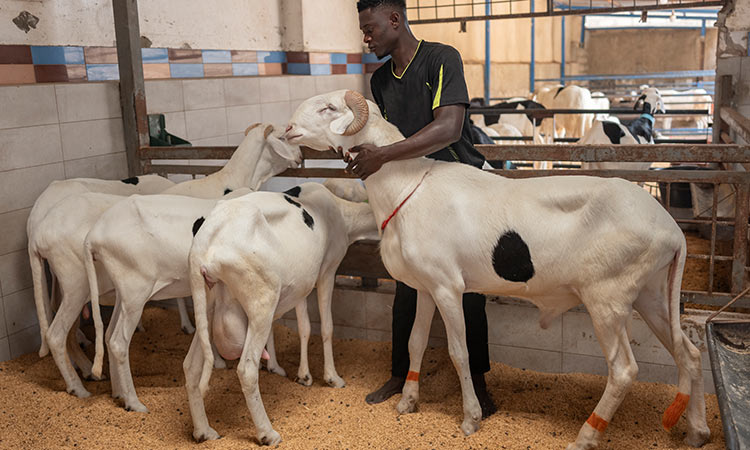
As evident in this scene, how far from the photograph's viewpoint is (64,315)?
3848mm

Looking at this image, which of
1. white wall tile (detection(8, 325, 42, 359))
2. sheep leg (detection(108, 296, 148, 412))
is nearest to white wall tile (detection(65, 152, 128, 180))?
white wall tile (detection(8, 325, 42, 359))

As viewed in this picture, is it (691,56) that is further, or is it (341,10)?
(691,56)

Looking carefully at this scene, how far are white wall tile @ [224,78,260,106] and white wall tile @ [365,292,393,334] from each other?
3520 millimetres

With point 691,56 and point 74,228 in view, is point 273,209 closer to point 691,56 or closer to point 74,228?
point 74,228

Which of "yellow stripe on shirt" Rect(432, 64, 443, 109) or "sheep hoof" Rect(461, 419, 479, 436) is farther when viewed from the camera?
"sheep hoof" Rect(461, 419, 479, 436)

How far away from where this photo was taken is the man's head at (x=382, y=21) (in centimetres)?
321

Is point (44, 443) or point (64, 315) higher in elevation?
point (64, 315)

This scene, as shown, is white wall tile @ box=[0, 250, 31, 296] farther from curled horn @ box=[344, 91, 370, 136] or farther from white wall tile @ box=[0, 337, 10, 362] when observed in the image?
curled horn @ box=[344, 91, 370, 136]

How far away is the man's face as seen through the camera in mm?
3219

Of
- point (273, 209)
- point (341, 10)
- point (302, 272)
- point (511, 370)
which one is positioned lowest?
point (511, 370)

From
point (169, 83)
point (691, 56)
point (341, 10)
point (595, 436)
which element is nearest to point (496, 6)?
point (341, 10)

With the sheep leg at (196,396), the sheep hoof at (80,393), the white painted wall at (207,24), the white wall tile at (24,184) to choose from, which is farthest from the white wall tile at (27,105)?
the sheep leg at (196,396)

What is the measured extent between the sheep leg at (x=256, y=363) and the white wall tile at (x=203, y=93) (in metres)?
3.69

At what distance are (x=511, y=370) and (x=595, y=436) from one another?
102 cm
